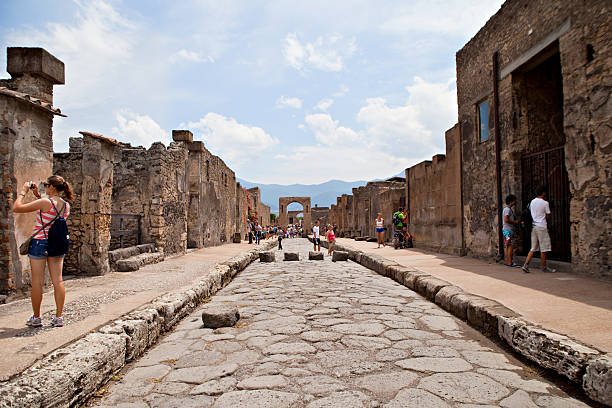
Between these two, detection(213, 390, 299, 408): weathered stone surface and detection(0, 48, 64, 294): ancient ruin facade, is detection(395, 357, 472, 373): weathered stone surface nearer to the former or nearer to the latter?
detection(213, 390, 299, 408): weathered stone surface

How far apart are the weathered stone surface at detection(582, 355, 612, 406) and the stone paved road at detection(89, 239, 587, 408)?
5.8 inches

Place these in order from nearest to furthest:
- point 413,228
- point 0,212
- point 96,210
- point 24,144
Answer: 1. point 0,212
2. point 24,144
3. point 96,210
4. point 413,228

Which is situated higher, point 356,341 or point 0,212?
point 0,212

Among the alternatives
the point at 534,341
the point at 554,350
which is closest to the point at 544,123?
the point at 534,341

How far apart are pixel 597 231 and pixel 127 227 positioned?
10294 mm

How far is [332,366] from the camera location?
3068 millimetres

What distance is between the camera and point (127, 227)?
10711mm

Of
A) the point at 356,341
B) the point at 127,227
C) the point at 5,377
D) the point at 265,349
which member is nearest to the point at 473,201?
the point at 356,341

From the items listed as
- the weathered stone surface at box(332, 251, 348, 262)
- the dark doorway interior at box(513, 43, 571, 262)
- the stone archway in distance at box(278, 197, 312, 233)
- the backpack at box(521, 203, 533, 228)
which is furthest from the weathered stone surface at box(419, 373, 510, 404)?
the stone archway in distance at box(278, 197, 312, 233)

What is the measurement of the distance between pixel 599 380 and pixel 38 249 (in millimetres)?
4430

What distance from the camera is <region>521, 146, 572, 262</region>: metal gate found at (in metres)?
7.43

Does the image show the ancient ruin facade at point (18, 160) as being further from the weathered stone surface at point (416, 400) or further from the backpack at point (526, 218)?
the backpack at point (526, 218)

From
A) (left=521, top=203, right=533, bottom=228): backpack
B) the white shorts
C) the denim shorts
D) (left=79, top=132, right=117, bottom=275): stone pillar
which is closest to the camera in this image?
the denim shorts

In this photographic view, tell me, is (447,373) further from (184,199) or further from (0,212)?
(184,199)
